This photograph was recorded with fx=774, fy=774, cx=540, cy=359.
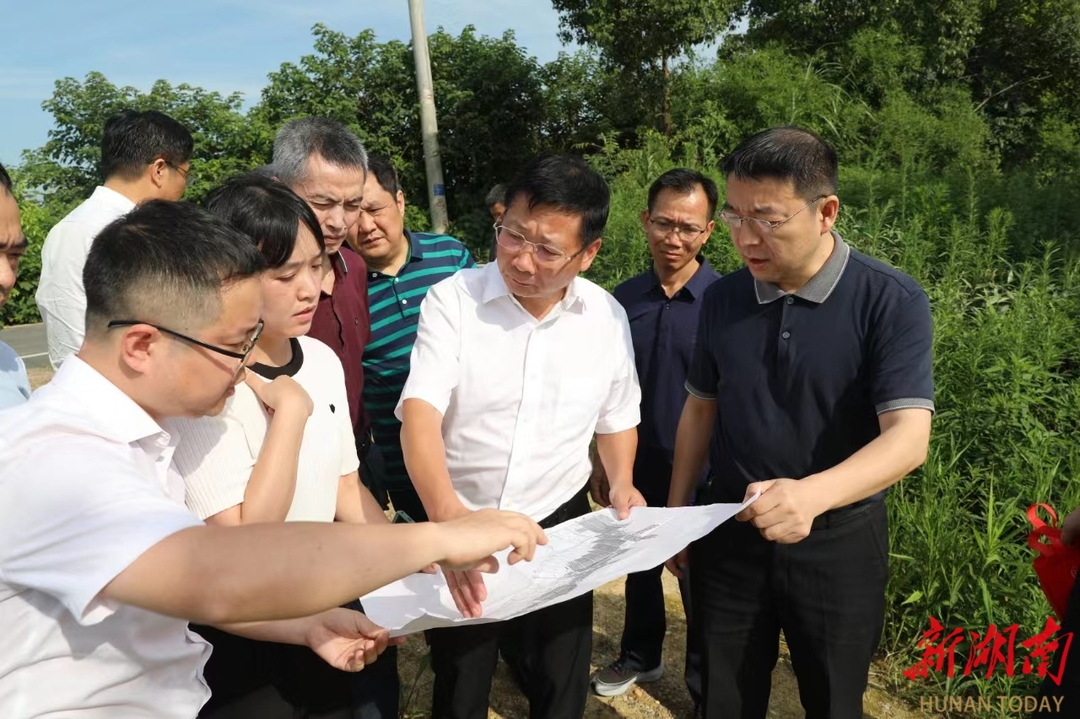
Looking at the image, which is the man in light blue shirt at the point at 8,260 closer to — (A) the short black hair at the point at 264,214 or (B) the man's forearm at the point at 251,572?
(A) the short black hair at the point at 264,214

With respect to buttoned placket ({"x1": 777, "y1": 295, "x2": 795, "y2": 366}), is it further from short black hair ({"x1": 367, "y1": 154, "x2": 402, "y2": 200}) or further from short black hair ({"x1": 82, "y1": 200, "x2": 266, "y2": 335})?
short black hair ({"x1": 367, "y1": 154, "x2": 402, "y2": 200})

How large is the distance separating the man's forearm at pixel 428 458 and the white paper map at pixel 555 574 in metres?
0.17

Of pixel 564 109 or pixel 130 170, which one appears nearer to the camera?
pixel 130 170

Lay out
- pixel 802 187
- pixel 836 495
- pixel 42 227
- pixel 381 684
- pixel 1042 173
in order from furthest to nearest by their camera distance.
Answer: pixel 42 227, pixel 1042 173, pixel 381 684, pixel 802 187, pixel 836 495

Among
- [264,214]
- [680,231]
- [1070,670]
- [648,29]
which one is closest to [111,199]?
[264,214]

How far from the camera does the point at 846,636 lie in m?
1.95

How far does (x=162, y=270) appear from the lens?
49.5 inches

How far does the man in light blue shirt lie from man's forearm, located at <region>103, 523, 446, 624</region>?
0.84 metres

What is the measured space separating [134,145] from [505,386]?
2.53 meters

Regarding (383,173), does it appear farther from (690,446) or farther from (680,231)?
(690,446)

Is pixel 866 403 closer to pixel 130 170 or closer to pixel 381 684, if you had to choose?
pixel 381 684

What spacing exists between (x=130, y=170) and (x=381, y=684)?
2.63m

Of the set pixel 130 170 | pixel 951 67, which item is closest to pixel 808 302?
pixel 130 170

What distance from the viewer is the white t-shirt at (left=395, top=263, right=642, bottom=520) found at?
2.06 m
